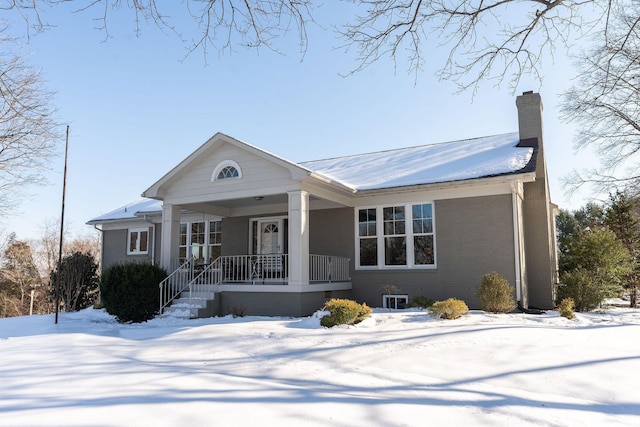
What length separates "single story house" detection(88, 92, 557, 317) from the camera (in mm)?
12570

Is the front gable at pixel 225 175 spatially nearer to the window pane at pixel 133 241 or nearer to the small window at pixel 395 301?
the small window at pixel 395 301

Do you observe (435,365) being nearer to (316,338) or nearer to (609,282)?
(316,338)

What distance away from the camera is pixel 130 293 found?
12.8 metres

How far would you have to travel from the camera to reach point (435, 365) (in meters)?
6.46

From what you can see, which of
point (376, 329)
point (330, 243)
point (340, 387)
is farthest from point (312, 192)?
point (340, 387)

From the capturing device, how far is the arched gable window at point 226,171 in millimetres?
13438

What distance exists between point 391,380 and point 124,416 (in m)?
3.15

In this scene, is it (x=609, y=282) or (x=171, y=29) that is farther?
(x=609, y=282)

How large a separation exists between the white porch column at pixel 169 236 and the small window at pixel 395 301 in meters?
6.65

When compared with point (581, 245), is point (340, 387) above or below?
below

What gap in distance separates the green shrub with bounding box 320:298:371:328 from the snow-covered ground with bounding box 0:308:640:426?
0.64 ft

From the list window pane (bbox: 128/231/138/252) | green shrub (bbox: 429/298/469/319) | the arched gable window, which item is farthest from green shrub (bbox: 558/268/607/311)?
window pane (bbox: 128/231/138/252)

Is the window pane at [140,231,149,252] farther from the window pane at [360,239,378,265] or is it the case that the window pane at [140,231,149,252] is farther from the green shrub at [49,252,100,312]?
the window pane at [360,239,378,265]

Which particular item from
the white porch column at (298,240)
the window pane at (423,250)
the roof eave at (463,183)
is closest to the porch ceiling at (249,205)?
the roof eave at (463,183)
